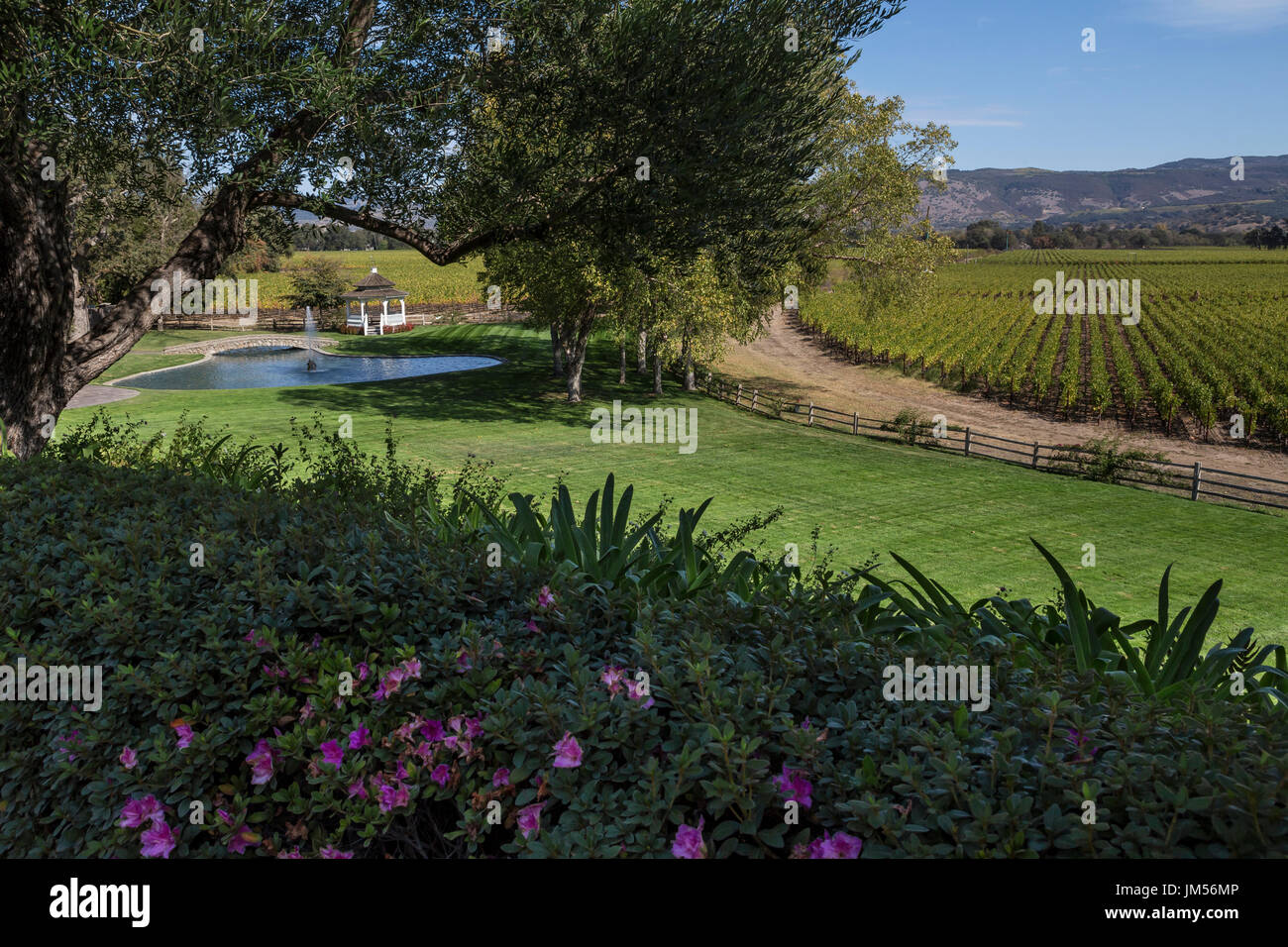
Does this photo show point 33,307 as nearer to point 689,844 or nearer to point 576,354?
point 689,844

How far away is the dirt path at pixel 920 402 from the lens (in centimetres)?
3172

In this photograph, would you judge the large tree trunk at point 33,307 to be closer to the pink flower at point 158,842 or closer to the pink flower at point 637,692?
the pink flower at point 158,842

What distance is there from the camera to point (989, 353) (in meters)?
50.8

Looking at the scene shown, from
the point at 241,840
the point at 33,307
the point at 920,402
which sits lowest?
the point at 241,840

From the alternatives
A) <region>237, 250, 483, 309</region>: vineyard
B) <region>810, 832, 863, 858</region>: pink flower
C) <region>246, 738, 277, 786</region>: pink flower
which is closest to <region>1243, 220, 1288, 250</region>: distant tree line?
<region>237, 250, 483, 309</region>: vineyard

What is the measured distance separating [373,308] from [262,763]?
2445 inches

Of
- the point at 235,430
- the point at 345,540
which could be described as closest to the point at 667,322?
the point at 235,430

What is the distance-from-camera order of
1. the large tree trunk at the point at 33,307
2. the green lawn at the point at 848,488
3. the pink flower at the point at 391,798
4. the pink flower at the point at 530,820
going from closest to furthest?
the pink flower at the point at 530,820
the pink flower at the point at 391,798
the large tree trunk at the point at 33,307
the green lawn at the point at 848,488

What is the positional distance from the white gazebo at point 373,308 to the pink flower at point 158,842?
187 ft

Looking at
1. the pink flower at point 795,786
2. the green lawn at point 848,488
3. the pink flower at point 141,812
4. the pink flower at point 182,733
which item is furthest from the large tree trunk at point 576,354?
the pink flower at point 795,786

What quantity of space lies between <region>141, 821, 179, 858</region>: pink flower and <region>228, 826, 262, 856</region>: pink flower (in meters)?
0.21

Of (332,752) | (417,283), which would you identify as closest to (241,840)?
(332,752)

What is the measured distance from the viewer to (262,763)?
3.07 metres

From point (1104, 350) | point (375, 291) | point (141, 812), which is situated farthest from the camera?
point (375, 291)
